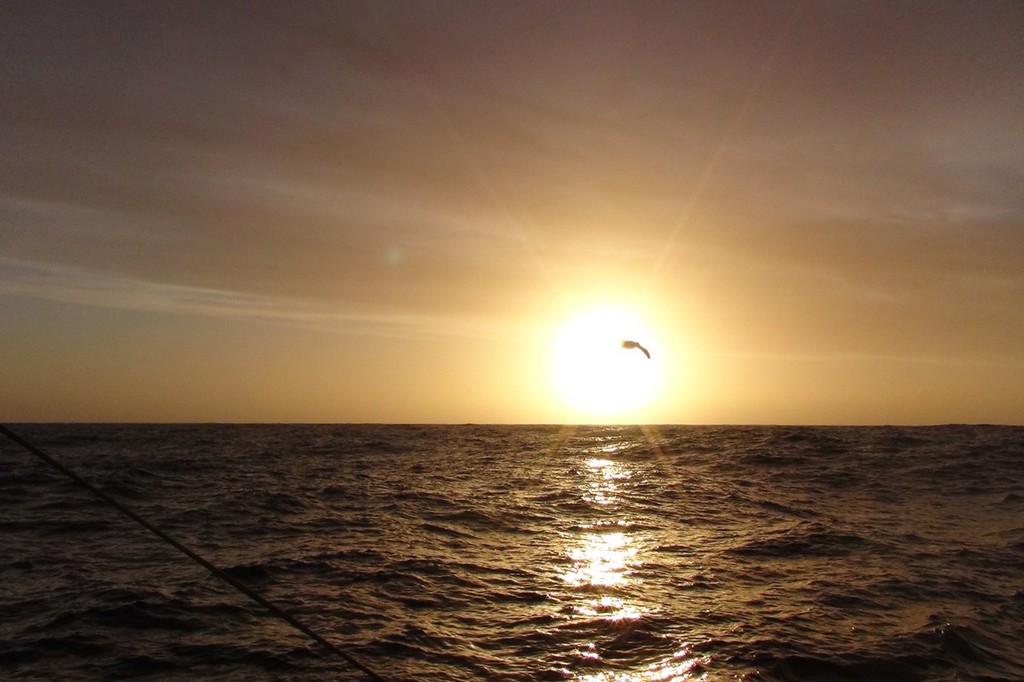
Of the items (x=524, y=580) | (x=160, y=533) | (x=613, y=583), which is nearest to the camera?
(x=160, y=533)

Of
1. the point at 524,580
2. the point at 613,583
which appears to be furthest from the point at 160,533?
the point at 613,583

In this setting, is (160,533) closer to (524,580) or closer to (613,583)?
(524,580)

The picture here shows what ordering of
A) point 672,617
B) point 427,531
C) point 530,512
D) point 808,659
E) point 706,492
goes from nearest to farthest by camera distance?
point 808,659
point 672,617
point 427,531
point 530,512
point 706,492

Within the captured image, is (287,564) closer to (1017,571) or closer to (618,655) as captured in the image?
(618,655)

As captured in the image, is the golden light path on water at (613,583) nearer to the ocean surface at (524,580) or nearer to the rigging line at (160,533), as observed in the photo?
the ocean surface at (524,580)

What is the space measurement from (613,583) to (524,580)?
1.90 metres

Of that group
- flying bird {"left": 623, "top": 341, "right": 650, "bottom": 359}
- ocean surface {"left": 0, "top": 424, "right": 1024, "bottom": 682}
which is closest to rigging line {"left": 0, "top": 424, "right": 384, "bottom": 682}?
ocean surface {"left": 0, "top": 424, "right": 1024, "bottom": 682}

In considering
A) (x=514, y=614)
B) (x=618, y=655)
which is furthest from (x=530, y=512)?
(x=618, y=655)

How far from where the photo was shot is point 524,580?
15.4 meters

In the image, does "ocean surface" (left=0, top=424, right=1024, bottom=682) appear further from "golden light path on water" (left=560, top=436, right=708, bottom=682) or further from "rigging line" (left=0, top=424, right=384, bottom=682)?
"rigging line" (left=0, top=424, right=384, bottom=682)

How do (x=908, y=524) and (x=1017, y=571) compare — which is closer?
(x=1017, y=571)

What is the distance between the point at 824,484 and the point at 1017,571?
576 inches

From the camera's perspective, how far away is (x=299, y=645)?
37.5ft

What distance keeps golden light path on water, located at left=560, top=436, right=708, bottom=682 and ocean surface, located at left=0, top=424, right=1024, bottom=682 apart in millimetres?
64
